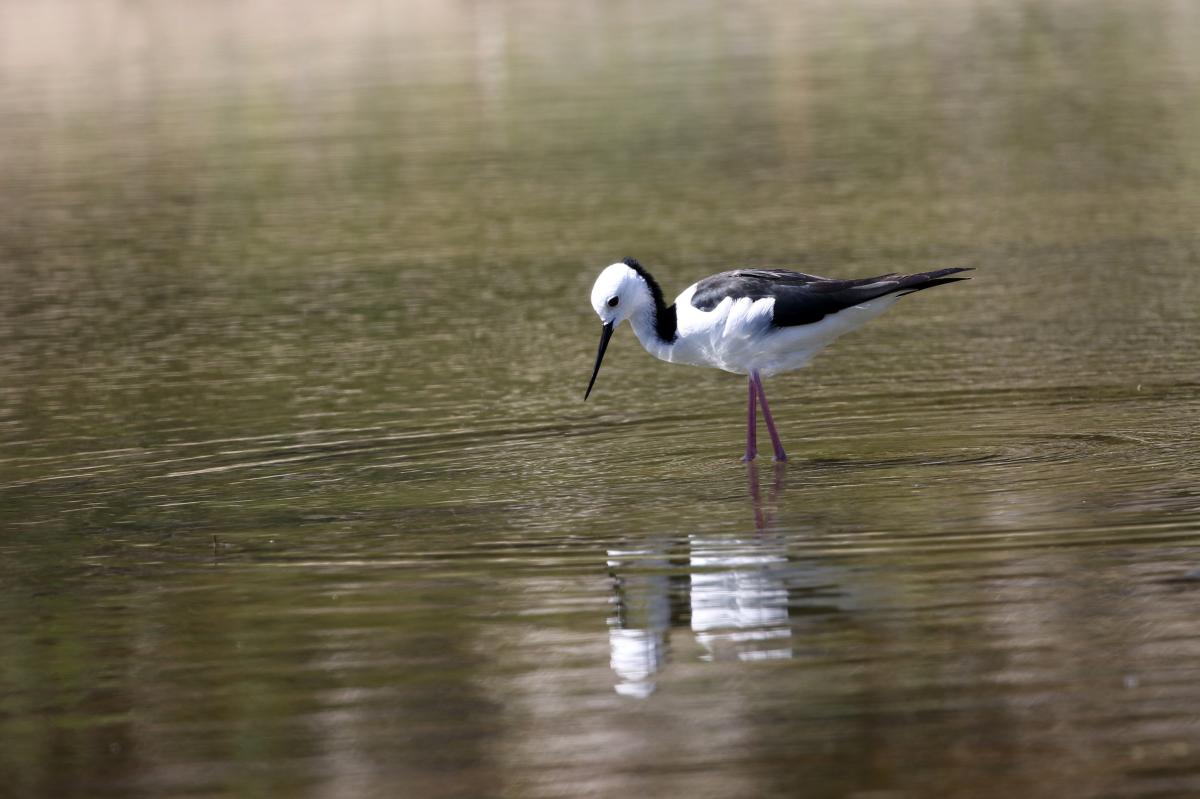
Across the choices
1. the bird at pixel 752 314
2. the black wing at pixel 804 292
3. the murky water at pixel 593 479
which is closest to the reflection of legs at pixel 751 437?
the bird at pixel 752 314

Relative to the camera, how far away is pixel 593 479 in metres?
11.5

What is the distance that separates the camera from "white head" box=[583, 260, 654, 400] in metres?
12.3

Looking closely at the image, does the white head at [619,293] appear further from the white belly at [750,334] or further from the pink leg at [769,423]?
the pink leg at [769,423]

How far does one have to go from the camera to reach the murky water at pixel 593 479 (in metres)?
7.31

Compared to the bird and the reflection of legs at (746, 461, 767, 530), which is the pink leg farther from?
the reflection of legs at (746, 461, 767, 530)

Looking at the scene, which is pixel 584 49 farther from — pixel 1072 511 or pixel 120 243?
pixel 1072 511

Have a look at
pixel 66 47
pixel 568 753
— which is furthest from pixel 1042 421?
pixel 66 47

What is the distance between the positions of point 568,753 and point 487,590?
2.25 metres

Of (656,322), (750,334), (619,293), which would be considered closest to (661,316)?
(656,322)

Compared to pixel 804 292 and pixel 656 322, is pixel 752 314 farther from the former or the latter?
pixel 656 322

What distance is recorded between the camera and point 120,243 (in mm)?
23406

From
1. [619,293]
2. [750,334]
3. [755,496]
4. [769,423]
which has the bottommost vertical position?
[755,496]

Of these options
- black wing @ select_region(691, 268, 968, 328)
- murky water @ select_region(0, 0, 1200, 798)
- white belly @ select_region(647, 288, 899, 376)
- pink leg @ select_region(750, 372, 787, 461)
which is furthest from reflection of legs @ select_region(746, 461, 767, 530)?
black wing @ select_region(691, 268, 968, 328)

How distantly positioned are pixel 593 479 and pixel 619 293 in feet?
4.62
